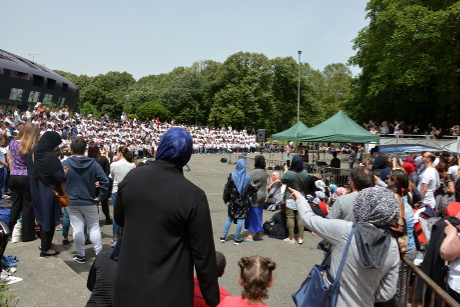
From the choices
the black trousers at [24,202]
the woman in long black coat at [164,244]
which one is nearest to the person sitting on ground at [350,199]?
the woman in long black coat at [164,244]

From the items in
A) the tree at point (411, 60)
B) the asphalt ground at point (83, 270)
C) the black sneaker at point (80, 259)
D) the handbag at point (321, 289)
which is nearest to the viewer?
the handbag at point (321, 289)

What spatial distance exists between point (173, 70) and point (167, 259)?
78.6 meters

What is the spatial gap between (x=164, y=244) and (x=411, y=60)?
87.1 ft

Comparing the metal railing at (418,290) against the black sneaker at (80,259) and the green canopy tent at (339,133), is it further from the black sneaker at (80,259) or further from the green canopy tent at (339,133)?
the green canopy tent at (339,133)

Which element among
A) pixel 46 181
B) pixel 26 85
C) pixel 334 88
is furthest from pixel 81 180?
pixel 334 88

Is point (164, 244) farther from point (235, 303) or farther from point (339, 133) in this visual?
point (339, 133)

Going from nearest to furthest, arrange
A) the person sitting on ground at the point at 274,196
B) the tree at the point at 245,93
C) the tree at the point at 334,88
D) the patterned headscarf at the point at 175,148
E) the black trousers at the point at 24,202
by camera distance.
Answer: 1. the patterned headscarf at the point at 175,148
2. the black trousers at the point at 24,202
3. the person sitting on ground at the point at 274,196
4. the tree at the point at 245,93
5. the tree at the point at 334,88

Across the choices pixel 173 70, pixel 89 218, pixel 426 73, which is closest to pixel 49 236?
pixel 89 218

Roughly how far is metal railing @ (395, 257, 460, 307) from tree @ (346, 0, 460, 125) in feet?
72.8

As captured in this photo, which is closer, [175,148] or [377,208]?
[175,148]

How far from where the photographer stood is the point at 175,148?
2.40 m

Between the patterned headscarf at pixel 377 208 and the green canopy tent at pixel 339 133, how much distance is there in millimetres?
10710

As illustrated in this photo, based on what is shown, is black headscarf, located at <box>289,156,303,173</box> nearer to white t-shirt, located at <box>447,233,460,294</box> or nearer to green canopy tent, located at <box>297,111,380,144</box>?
white t-shirt, located at <box>447,233,460,294</box>

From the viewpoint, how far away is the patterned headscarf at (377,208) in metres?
2.55
